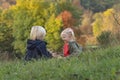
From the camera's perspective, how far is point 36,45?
7.57 meters

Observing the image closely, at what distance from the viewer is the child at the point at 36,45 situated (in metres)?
7.54

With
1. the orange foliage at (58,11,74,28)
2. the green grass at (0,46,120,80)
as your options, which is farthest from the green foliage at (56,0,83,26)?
the green grass at (0,46,120,80)

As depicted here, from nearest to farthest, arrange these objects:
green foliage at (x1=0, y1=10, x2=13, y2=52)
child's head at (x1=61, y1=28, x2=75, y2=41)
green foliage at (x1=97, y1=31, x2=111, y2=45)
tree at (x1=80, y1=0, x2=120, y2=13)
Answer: child's head at (x1=61, y1=28, x2=75, y2=41) < green foliage at (x1=97, y1=31, x2=111, y2=45) < green foliage at (x1=0, y1=10, x2=13, y2=52) < tree at (x1=80, y1=0, x2=120, y2=13)

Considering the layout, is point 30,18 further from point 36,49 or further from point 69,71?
point 69,71

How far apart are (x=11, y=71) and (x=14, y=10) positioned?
231ft

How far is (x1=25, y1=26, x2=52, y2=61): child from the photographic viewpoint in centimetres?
754

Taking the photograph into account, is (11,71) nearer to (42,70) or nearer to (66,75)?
(42,70)

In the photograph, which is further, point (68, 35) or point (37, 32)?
point (68, 35)

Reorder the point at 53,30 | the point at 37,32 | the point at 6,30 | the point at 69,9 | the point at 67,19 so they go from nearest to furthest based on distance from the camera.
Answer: the point at 37,32, the point at 53,30, the point at 6,30, the point at 67,19, the point at 69,9

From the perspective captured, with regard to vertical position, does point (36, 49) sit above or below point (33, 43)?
below

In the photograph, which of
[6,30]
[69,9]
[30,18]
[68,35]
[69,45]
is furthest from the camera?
[69,9]

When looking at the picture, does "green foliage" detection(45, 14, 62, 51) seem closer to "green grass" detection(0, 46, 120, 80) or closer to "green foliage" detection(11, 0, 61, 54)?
"green foliage" detection(11, 0, 61, 54)

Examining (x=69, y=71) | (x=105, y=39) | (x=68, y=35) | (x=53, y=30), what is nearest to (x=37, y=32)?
(x=68, y=35)

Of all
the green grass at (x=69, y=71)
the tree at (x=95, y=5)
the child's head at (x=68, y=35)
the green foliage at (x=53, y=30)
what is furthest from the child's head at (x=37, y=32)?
the tree at (x=95, y=5)
